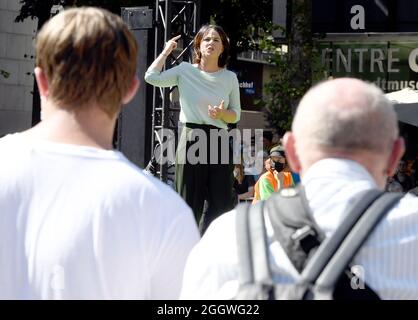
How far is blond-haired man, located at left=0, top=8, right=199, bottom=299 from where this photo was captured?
2074mm

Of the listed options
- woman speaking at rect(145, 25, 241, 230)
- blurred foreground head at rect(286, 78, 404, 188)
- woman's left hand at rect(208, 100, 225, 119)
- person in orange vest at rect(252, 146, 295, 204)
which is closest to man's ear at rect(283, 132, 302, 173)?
blurred foreground head at rect(286, 78, 404, 188)

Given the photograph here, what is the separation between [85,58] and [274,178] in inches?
296

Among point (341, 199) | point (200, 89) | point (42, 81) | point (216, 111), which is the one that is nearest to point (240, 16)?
point (200, 89)

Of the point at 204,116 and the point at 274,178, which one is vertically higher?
the point at 204,116

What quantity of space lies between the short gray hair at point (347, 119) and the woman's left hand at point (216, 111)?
466cm

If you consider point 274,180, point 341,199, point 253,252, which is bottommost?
point 274,180

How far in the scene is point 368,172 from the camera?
2.04 metres

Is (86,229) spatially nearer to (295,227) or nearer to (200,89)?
(295,227)

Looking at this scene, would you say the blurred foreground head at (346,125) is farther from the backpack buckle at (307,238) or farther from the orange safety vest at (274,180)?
the orange safety vest at (274,180)

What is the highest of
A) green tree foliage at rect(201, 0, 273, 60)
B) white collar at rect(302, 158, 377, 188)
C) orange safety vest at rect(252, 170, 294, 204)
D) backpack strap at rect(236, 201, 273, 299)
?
green tree foliage at rect(201, 0, 273, 60)

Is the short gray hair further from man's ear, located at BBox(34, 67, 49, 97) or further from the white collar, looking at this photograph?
man's ear, located at BBox(34, 67, 49, 97)

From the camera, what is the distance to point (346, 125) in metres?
1.97

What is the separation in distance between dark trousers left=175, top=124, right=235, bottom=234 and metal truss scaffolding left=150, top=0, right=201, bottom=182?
2.45 meters
